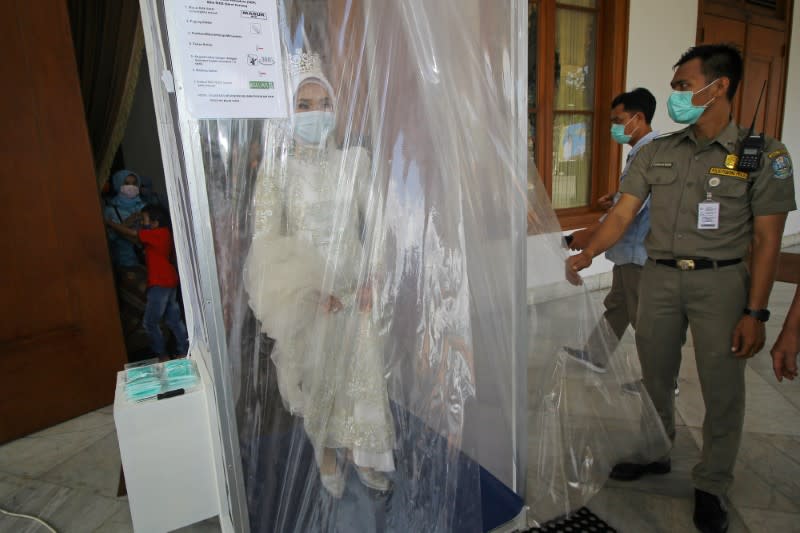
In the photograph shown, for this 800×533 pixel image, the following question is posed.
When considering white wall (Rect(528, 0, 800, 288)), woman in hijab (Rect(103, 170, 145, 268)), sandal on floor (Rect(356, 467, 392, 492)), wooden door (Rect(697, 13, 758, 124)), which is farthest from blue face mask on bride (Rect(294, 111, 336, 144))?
wooden door (Rect(697, 13, 758, 124))

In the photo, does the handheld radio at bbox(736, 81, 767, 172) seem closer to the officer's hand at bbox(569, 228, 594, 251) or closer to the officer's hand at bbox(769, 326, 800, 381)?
the officer's hand at bbox(769, 326, 800, 381)

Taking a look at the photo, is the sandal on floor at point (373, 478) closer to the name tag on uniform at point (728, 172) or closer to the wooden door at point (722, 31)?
the name tag on uniform at point (728, 172)

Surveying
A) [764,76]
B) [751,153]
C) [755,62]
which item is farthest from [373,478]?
[764,76]

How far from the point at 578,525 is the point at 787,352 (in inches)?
31.3

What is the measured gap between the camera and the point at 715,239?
148 centimetres

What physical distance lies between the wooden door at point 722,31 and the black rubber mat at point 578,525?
3898 mm

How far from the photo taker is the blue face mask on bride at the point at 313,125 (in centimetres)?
114

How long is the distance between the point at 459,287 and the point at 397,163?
0.35m

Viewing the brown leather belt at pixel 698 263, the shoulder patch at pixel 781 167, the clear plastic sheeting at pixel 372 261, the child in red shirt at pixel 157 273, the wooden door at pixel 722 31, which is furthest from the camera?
the wooden door at pixel 722 31

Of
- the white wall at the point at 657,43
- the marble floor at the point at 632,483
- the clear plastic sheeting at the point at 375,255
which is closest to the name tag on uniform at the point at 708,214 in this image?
the marble floor at the point at 632,483

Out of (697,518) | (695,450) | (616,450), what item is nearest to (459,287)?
(616,450)

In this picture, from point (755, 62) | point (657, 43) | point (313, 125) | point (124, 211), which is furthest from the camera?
point (755, 62)

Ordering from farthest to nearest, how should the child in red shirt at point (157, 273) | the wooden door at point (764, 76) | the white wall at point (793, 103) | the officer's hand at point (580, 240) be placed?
the white wall at point (793, 103) < the wooden door at point (764, 76) < the child in red shirt at point (157, 273) < the officer's hand at point (580, 240)

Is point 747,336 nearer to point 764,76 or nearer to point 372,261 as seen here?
point 372,261
